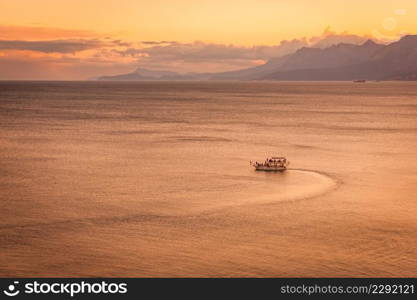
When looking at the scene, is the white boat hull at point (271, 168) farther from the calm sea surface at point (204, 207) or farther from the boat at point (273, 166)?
the calm sea surface at point (204, 207)

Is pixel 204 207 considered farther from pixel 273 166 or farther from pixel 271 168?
pixel 273 166

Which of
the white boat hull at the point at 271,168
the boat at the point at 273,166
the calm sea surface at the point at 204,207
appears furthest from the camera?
the boat at the point at 273,166

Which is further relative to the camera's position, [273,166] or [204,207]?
[273,166]

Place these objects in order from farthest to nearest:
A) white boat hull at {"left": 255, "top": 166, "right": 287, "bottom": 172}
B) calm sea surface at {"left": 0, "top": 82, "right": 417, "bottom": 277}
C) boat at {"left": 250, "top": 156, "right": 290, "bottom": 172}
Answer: boat at {"left": 250, "top": 156, "right": 290, "bottom": 172}
white boat hull at {"left": 255, "top": 166, "right": 287, "bottom": 172}
calm sea surface at {"left": 0, "top": 82, "right": 417, "bottom": 277}

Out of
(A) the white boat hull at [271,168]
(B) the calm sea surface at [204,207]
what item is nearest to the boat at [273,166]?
(A) the white boat hull at [271,168]

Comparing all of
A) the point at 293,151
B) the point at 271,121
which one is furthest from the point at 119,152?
the point at 271,121

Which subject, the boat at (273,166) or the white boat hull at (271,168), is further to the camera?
the boat at (273,166)

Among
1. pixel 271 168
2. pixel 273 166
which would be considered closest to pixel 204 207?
pixel 271 168

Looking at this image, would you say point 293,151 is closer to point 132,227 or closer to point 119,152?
point 119,152

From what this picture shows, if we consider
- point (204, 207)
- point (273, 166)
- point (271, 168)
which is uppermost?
point (273, 166)

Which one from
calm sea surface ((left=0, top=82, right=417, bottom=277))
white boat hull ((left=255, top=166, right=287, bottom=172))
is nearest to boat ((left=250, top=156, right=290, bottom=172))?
white boat hull ((left=255, top=166, right=287, bottom=172))

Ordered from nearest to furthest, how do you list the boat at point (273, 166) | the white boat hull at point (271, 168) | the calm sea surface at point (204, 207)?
the calm sea surface at point (204, 207) < the white boat hull at point (271, 168) < the boat at point (273, 166)

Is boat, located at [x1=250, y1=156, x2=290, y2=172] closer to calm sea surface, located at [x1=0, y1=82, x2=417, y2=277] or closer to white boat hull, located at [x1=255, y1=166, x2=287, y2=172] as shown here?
white boat hull, located at [x1=255, y1=166, x2=287, y2=172]
